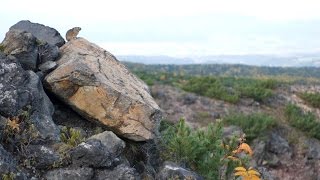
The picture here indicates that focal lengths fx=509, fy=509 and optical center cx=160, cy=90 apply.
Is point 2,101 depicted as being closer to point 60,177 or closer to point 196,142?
point 60,177

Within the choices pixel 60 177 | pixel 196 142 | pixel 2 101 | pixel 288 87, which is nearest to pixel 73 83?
pixel 2 101

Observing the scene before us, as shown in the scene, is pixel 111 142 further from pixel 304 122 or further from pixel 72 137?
pixel 304 122

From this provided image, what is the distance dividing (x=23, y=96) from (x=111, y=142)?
1140mm

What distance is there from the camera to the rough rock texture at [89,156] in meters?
5.48

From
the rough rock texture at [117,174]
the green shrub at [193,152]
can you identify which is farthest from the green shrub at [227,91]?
the rough rock texture at [117,174]

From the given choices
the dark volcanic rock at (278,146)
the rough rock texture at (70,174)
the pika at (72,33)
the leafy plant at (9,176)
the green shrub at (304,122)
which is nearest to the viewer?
the leafy plant at (9,176)

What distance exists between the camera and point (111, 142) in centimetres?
586

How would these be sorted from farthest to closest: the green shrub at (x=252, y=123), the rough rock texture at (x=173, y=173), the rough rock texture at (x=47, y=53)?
1. the green shrub at (x=252, y=123)
2. the rough rock texture at (x=47, y=53)
3. the rough rock texture at (x=173, y=173)

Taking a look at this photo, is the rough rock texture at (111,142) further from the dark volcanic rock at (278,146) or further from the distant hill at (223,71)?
the distant hill at (223,71)

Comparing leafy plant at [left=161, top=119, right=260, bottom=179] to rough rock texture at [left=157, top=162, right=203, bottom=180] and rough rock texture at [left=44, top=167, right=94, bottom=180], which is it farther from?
rough rock texture at [left=44, top=167, right=94, bottom=180]

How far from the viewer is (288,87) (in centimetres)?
2484

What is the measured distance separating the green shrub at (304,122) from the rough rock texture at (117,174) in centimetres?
1266

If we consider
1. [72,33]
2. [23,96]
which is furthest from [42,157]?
[72,33]

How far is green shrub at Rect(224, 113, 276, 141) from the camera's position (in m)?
15.8
